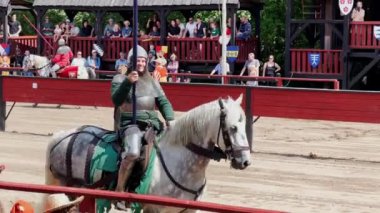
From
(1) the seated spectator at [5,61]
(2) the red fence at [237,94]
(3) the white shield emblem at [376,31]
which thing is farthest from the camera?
(1) the seated spectator at [5,61]

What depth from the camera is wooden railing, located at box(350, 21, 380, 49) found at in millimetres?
29375

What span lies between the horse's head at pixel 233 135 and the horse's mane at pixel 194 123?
3.9 inches

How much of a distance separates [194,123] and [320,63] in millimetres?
22315

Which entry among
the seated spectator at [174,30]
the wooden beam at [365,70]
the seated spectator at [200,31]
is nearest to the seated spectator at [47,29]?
the seated spectator at [174,30]

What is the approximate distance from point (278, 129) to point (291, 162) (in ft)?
19.8

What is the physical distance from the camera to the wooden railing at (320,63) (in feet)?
99.6

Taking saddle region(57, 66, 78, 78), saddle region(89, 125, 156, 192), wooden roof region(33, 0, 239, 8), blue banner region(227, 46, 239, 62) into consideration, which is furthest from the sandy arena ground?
wooden roof region(33, 0, 239, 8)

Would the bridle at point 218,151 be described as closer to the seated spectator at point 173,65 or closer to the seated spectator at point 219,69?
the seated spectator at point 219,69

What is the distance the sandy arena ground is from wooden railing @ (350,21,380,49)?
19.8 ft

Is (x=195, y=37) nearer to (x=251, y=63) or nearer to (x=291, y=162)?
(x=251, y=63)

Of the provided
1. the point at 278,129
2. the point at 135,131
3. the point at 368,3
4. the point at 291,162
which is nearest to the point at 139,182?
the point at 135,131

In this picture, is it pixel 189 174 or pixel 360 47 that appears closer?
pixel 189 174

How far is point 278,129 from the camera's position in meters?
22.6

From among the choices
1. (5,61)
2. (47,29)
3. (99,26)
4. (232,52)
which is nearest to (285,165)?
(232,52)
